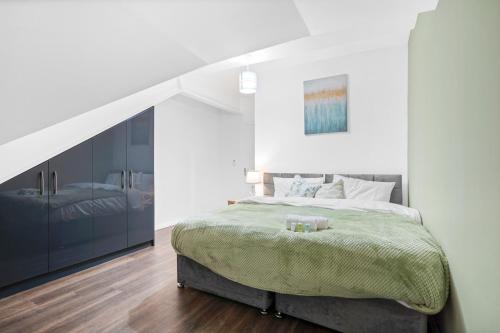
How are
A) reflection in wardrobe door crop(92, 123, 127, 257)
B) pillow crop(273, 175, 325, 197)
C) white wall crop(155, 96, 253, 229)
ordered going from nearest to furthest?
reflection in wardrobe door crop(92, 123, 127, 257), pillow crop(273, 175, 325, 197), white wall crop(155, 96, 253, 229)

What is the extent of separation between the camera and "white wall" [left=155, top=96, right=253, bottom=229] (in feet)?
14.9

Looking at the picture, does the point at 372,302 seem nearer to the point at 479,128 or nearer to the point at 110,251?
the point at 479,128

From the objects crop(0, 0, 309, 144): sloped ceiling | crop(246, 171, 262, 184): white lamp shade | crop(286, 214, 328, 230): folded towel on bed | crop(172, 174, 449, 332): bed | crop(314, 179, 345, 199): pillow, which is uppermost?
crop(0, 0, 309, 144): sloped ceiling

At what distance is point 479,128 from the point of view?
1124 mm

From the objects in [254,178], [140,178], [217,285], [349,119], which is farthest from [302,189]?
[140,178]

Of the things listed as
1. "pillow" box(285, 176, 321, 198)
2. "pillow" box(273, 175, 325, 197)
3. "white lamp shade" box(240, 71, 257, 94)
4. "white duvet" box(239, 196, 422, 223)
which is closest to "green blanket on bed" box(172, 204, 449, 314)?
"white duvet" box(239, 196, 422, 223)

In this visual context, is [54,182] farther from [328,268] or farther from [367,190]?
[367,190]

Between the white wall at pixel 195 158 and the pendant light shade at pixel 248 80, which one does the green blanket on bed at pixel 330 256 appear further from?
the white wall at pixel 195 158

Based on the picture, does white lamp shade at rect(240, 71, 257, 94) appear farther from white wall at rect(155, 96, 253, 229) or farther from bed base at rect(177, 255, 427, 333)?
bed base at rect(177, 255, 427, 333)

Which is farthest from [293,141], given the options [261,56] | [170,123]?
[170,123]

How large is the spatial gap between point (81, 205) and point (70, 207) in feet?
0.38

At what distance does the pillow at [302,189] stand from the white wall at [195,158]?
1.70 metres

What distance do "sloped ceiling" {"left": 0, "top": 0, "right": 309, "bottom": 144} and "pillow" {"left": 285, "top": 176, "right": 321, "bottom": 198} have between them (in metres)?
2.59

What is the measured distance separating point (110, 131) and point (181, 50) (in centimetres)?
241
